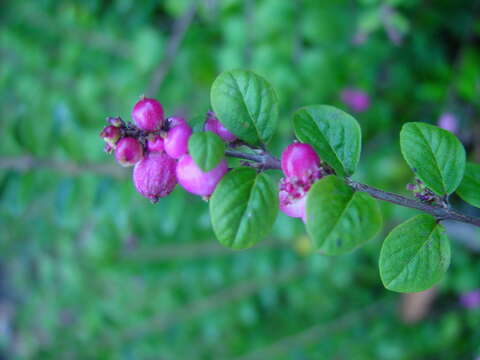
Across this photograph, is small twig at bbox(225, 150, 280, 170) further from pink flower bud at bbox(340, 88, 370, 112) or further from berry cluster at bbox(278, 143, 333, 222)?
pink flower bud at bbox(340, 88, 370, 112)

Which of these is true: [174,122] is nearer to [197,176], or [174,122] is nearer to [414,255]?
[197,176]

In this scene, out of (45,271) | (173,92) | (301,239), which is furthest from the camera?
(45,271)

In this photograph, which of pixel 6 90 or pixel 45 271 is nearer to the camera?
pixel 6 90

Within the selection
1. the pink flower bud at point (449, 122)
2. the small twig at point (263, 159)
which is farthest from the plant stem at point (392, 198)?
the pink flower bud at point (449, 122)

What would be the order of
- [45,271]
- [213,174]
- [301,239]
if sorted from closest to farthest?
[213,174], [301,239], [45,271]

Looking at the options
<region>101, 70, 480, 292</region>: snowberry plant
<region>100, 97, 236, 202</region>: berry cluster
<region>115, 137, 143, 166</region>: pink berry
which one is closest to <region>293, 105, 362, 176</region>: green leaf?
<region>101, 70, 480, 292</region>: snowberry plant

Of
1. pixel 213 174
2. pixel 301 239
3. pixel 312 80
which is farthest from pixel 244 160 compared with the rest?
pixel 301 239

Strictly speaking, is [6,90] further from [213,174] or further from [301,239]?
[213,174]
